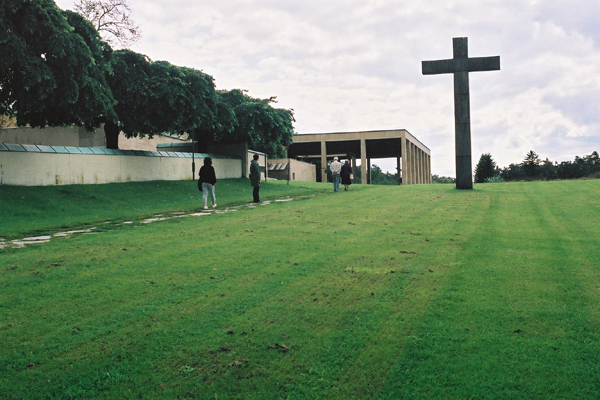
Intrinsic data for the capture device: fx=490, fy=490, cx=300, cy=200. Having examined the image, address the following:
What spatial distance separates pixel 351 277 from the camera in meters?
5.84

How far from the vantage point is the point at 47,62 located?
15.9 m

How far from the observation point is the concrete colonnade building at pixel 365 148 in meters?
57.2

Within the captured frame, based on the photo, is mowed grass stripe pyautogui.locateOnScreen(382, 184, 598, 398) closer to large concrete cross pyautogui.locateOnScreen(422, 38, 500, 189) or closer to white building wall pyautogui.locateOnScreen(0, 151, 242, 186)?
large concrete cross pyautogui.locateOnScreen(422, 38, 500, 189)

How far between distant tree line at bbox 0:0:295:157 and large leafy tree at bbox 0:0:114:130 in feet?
0.09

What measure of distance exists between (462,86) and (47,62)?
15.7 meters

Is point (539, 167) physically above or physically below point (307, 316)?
above

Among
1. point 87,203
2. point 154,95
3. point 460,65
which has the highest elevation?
point 460,65

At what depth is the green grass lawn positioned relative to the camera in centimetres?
328

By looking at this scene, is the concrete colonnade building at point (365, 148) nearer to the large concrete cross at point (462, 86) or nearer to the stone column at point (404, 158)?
the stone column at point (404, 158)

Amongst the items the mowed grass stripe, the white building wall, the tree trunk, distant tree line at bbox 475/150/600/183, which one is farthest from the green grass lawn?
distant tree line at bbox 475/150/600/183

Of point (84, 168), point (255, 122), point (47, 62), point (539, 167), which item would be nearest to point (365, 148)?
point (539, 167)

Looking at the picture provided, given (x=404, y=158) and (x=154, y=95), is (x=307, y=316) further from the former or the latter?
(x=404, y=158)

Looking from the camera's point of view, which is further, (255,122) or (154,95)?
(255,122)

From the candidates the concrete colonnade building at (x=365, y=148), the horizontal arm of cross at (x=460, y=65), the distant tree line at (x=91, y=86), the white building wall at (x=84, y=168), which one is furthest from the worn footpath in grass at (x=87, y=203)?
the concrete colonnade building at (x=365, y=148)
